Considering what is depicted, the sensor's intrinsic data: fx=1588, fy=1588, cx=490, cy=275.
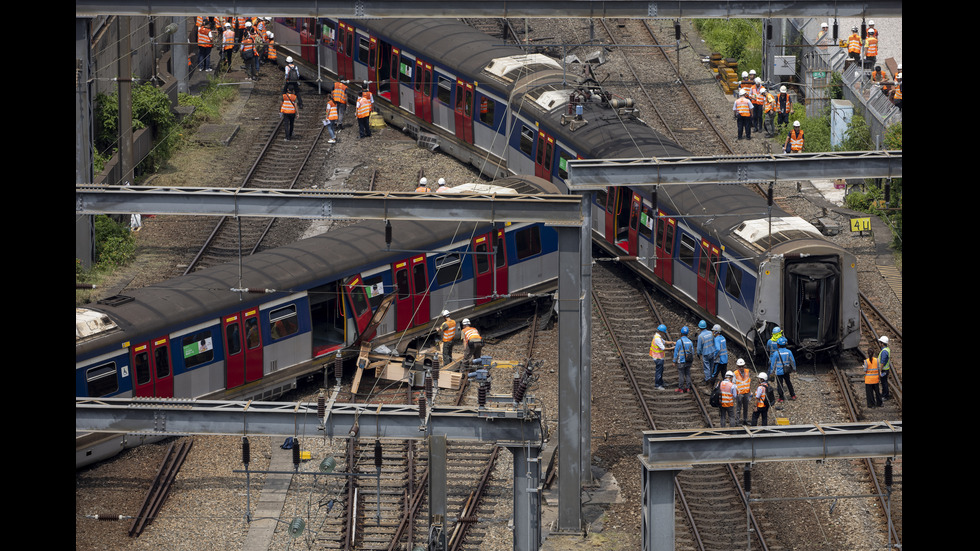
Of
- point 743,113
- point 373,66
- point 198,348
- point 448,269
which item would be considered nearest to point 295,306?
point 198,348

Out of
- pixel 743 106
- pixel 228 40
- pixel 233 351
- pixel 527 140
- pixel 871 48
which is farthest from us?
pixel 228 40

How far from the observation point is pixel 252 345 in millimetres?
29344

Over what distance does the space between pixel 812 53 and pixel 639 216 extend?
46.5 ft

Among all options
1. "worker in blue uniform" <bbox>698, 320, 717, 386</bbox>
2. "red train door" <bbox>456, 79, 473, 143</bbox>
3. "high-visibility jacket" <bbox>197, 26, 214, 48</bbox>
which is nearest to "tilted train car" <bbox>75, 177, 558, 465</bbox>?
"worker in blue uniform" <bbox>698, 320, 717, 386</bbox>

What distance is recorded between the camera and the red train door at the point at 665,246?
3322 centimetres

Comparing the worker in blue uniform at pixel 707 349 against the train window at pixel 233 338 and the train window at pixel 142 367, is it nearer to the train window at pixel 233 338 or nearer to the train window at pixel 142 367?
the train window at pixel 233 338

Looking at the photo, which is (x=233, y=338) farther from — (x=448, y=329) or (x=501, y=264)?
(x=501, y=264)

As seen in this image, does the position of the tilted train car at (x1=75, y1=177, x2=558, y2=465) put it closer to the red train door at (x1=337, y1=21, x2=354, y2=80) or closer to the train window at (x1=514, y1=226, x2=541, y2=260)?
the train window at (x1=514, y1=226, x2=541, y2=260)

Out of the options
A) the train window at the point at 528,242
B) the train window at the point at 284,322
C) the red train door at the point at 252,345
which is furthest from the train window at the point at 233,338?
the train window at the point at 528,242

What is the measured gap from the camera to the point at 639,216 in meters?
34.0

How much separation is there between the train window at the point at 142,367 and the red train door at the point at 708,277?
11.4 metres

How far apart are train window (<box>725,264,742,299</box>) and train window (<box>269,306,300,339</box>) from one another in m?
8.60

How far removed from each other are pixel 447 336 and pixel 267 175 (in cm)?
1104

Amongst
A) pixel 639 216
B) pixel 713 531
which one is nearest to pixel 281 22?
pixel 639 216
